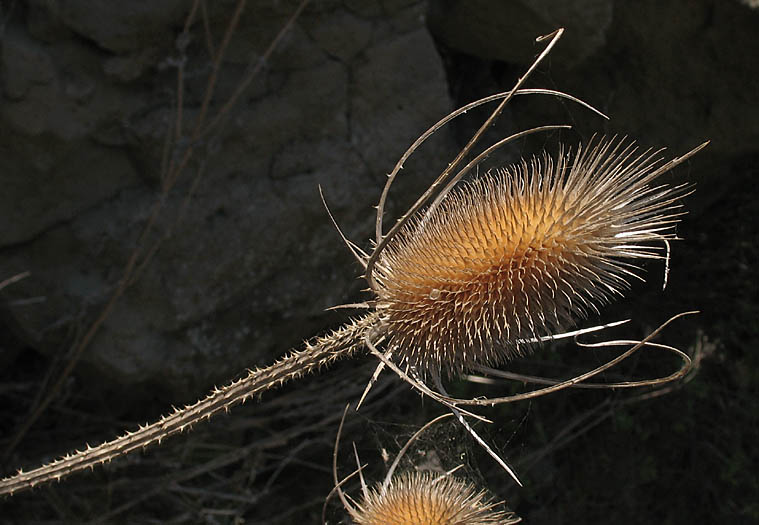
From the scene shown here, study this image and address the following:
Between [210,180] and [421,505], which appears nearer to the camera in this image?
[421,505]

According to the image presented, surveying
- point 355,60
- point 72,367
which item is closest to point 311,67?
point 355,60

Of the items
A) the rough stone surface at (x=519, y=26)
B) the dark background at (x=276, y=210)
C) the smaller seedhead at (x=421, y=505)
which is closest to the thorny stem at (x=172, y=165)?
the dark background at (x=276, y=210)

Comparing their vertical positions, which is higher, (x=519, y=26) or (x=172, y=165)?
(x=519, y=26)

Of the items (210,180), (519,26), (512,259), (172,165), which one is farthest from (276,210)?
(512,259)

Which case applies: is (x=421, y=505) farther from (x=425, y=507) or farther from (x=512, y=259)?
(x=512, y=259)

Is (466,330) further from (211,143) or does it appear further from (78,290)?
(78,290)

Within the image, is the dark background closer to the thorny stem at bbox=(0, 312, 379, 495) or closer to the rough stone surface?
the rough stone surface

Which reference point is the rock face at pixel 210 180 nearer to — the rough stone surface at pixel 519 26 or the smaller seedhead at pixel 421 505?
the rough stone surface at pixel 519 26
